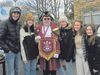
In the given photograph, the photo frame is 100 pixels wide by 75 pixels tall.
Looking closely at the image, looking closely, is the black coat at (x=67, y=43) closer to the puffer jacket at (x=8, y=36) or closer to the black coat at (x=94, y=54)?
the black coat at (x=94, y=54)

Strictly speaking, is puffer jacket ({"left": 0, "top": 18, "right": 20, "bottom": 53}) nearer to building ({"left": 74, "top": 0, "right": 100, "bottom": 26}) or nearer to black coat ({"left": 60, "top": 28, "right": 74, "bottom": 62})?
black coat ({"left": 60, "top": 28, "right": 74, "bottom": 62})

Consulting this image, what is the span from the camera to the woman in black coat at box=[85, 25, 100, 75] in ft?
23.7

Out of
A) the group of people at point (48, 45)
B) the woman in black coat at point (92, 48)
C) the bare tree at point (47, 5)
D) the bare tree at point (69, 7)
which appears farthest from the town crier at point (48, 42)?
the bare tree at point (69, 7)

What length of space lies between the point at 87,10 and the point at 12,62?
18748 millimetres

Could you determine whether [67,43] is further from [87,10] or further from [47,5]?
[47,5]

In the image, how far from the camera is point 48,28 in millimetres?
7508

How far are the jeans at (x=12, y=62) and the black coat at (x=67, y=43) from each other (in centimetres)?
103

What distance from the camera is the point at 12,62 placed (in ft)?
24.0

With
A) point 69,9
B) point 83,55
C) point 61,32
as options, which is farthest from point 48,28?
point 69,9

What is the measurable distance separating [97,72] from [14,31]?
1.98 m

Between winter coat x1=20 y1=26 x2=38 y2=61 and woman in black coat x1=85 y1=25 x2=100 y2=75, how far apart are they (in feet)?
3.78

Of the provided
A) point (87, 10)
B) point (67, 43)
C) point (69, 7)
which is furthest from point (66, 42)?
point (69, 7)

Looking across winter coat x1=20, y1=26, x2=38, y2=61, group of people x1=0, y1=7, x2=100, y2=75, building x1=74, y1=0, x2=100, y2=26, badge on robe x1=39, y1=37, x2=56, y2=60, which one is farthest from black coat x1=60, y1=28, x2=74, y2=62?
building x1=74, y1=0, x2=100, y2=26

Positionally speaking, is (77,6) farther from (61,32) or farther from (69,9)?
(61,32)
